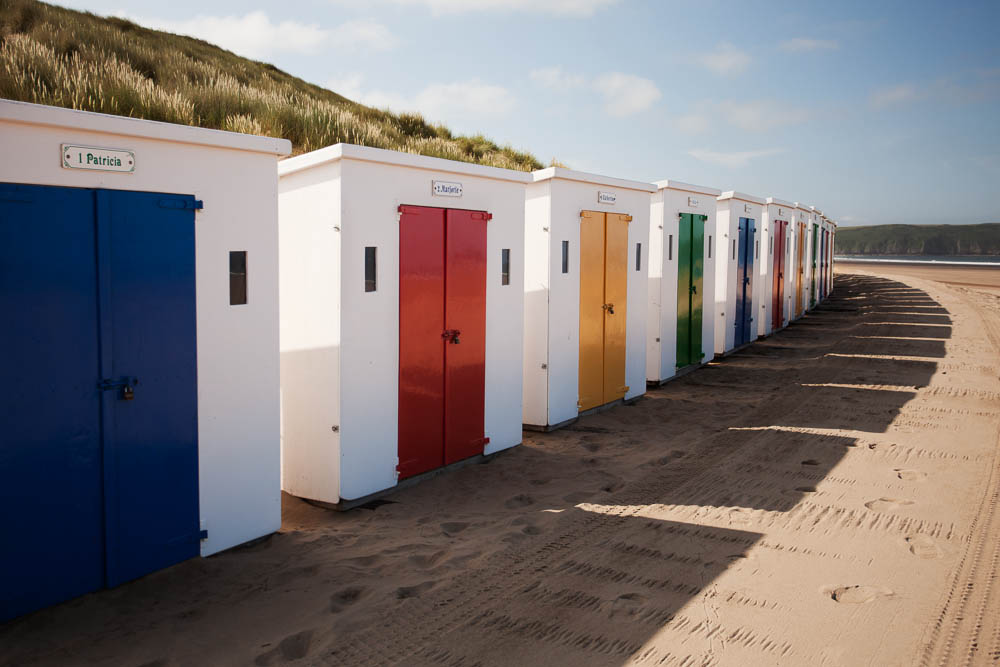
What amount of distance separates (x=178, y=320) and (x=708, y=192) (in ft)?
34.5

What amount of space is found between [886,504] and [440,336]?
421 cm

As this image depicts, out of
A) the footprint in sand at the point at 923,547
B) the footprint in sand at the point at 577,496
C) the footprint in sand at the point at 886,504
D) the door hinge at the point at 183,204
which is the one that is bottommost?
the footprint in sand at the point at 577,496

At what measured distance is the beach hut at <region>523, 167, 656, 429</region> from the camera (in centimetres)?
877

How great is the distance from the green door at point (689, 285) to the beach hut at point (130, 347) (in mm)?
8448

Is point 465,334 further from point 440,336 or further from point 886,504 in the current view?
point 886,504

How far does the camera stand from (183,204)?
4773 millimetres

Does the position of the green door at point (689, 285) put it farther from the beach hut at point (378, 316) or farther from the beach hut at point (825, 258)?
the beach hut at point (825, 258)

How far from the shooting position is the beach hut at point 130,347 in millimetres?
4051

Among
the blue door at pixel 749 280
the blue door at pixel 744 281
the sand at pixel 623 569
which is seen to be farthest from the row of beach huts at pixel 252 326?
the blue door at pixel 749 280

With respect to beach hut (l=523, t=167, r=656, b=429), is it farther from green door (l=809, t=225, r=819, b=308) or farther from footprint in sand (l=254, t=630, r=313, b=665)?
green door (l=809, t=225, r=819, b=308)

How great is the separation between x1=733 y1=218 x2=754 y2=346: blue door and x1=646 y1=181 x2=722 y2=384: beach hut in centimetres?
186

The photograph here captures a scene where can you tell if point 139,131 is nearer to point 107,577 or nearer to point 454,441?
point 107,577

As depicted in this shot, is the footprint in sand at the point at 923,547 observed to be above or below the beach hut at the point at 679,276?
below

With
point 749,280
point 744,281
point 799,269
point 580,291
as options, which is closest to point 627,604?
point 580,291
